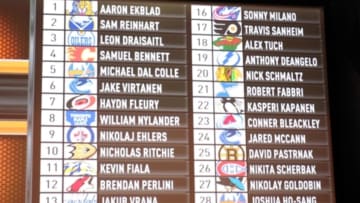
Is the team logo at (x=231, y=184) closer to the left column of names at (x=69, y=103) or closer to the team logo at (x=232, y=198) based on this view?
the team logo at (x=232, y=198)

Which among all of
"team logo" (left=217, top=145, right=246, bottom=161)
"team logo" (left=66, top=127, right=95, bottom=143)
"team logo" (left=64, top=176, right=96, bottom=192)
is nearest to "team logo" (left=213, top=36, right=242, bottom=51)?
"team logo" (left=217, top=145, right=246, bottom=161)

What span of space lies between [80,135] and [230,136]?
0.55m

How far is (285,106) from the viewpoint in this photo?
2621mm

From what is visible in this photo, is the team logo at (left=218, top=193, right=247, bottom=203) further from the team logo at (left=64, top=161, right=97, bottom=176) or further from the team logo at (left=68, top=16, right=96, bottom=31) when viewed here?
the team logo at (left=68, top=16, right=96, bottom=31)

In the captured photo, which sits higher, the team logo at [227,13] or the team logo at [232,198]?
the team logo at [227,13]

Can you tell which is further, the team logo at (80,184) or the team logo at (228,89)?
the team logo at (228,89)

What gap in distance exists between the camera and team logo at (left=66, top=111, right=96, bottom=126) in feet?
8.10

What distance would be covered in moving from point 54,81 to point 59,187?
1.27 feet

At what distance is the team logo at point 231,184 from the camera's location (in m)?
2.50

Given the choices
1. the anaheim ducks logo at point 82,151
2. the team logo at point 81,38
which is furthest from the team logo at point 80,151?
the team logo at point 81,38

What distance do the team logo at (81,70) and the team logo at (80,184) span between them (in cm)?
38

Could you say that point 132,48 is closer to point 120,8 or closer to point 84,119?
point 120,8

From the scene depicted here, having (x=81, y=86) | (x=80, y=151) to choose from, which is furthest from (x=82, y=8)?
(x=80, y=151)

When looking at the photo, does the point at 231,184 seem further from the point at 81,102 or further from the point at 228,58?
the point at 81,102
